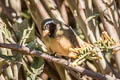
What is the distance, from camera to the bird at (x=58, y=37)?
144 centimetres

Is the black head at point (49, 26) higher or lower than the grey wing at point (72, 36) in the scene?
higher

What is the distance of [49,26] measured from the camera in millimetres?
1569

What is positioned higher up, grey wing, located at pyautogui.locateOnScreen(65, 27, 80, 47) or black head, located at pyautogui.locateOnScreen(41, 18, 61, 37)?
black head, located at pyautogui.locateOnScreen(41, 18, 61, 37)

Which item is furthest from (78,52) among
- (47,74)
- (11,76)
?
(47,74)

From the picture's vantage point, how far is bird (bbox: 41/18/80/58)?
4.74 ft

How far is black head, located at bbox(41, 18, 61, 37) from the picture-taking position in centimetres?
154

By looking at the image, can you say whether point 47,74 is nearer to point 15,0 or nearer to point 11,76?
point 11,76

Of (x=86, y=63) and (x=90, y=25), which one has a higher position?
(x=90, y=25)

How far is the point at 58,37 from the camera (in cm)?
150

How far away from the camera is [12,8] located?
204 centimetres

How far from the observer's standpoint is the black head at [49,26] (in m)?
1.54

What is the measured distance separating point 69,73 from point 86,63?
13 cm

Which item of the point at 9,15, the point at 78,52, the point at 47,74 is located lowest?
the point at 47,74

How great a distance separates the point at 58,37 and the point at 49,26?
3.8 inches
